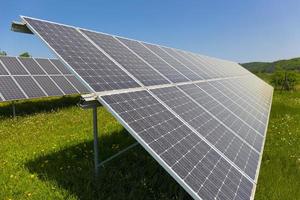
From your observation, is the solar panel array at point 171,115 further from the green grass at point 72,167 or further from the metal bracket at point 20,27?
the green grass at point 72,167

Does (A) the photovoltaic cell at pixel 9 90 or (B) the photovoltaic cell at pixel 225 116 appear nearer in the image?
(B) the photovoltaic cell at pixel 225 116

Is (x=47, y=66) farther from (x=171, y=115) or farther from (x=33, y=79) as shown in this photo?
(x=171, y=115)

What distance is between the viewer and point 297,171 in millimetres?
8109

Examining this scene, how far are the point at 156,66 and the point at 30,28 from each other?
357cm

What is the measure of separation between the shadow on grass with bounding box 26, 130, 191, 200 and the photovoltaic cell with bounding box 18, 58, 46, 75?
10.6 meters

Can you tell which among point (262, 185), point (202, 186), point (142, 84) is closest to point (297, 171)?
point (262, 185)

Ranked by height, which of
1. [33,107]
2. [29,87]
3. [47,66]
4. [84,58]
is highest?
[84,58]

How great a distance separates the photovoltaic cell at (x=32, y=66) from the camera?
61.4 feet

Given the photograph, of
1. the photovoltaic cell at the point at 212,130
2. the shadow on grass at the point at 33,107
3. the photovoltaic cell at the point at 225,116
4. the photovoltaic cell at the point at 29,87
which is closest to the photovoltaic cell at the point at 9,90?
the photovoltaic cell at the point at 29,87

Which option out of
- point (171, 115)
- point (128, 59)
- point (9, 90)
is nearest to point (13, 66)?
point (9, 90)

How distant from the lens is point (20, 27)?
7004 mm

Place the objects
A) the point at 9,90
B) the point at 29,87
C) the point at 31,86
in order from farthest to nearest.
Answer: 1. the point at 31,86
2. the point at 29,87
3. the point at 9,90

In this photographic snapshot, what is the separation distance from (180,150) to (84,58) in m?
2.87

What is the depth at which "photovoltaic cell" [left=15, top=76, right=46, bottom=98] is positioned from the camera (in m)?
16.1
